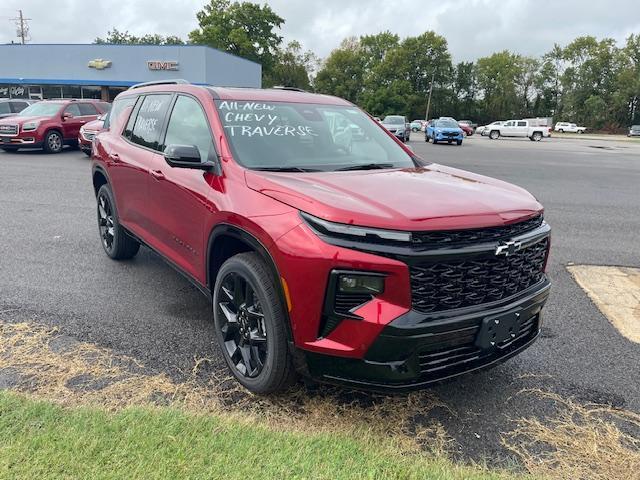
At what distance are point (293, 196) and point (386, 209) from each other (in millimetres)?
505

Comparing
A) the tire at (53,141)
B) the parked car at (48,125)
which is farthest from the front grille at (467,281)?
the tire at (53,141)

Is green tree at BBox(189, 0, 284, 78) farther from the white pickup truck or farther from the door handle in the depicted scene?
the door handle

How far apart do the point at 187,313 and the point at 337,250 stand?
7.43ft

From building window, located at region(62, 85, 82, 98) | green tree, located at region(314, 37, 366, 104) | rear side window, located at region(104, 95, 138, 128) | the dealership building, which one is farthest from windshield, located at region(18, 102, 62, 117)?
green tree, located at region(314, 37, 366, 104)

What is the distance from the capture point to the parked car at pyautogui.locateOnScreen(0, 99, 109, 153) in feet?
50.2

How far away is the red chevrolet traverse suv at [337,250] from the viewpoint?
2.46 metres

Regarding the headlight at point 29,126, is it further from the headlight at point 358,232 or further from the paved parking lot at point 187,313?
the headlight at point 358,232

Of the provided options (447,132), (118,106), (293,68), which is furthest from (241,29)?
(118,106)

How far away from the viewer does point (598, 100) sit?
263 ft

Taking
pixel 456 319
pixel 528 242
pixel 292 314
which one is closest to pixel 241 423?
pixel 292 314

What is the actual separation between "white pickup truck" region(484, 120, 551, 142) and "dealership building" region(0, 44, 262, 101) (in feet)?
86.2

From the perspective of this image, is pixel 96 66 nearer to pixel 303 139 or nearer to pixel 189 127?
pixel 189 127

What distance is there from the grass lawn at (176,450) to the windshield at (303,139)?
5.31 ft

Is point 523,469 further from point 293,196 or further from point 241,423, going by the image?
point 293,196
